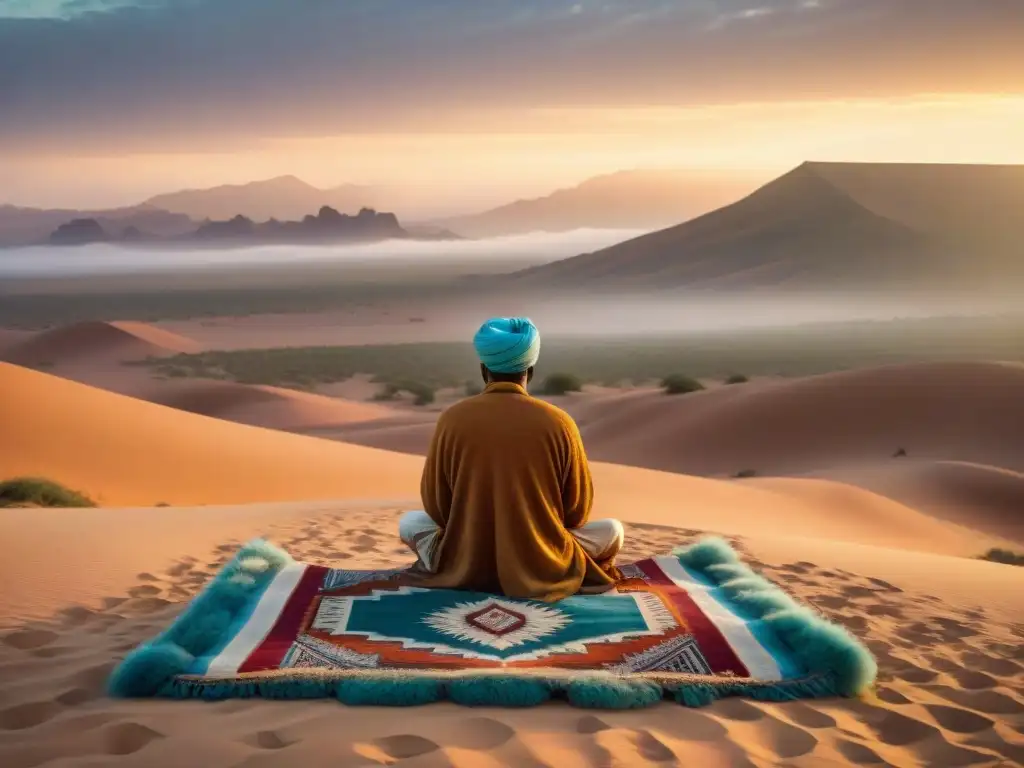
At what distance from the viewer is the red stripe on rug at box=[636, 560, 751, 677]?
4.63 metres

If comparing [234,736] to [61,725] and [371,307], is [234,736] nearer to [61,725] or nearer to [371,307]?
[61,725]

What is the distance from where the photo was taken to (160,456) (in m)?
14.5

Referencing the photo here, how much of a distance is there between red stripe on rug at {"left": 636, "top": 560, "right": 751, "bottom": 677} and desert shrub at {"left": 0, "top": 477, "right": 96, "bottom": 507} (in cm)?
833

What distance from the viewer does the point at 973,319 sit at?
274 ft

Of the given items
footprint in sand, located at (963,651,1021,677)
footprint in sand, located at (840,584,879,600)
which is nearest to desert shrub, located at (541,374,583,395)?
footprint in sand, located at (840,584,879,600)

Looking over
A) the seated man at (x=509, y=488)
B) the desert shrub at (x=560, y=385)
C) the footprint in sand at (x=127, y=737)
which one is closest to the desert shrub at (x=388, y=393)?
the desert shrub at (x=560, y=385)

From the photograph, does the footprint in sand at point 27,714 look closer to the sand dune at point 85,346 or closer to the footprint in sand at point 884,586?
the footprint in sand at point 884,586

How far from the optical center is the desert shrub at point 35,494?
1180 cm

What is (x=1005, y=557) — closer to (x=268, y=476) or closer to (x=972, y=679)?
(x=972, y=679)

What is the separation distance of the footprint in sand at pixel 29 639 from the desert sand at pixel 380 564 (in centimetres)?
1

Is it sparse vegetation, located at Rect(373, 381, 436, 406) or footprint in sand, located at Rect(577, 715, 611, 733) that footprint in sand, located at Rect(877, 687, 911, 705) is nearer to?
footprint in sand, located at Rect(577, 715, 611, 733)

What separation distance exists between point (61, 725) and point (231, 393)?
3455 cm

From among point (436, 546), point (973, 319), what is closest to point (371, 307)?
point (973, 319)

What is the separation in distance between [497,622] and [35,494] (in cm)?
869
